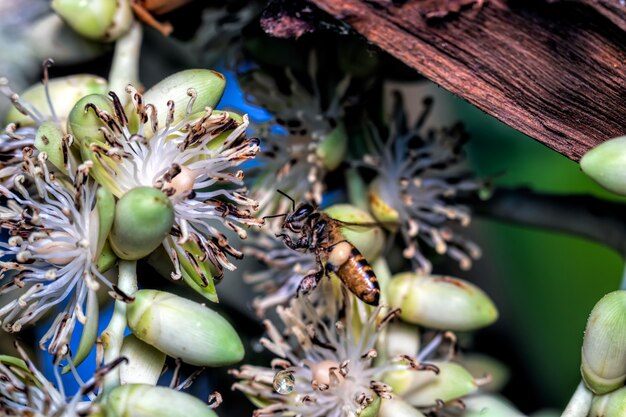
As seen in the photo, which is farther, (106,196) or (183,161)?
(183,161)

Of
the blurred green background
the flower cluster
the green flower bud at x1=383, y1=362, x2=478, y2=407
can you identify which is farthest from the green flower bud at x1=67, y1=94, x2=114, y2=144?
the blurred green background

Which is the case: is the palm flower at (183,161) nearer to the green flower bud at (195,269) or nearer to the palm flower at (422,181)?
the green flower bud at (195,269)

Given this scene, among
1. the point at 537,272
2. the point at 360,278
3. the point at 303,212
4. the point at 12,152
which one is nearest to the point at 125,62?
the point at 12,152

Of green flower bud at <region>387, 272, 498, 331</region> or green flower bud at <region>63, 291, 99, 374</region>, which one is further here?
green flower bud at <region>387, 272, 498, 331</region>

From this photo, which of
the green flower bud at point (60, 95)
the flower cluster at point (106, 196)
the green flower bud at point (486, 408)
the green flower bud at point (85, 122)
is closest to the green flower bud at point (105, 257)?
the flower cluster at point (106, 196)

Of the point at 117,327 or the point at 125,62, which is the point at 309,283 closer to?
the point at 117,327

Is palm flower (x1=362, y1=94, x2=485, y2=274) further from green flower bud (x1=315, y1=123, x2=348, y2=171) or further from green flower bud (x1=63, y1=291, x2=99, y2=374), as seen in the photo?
green flower bud (x1=63, y1=291, x2=99, y2=374)
